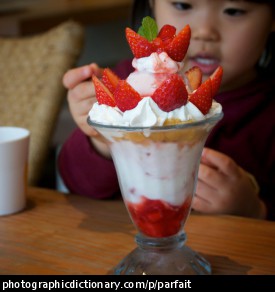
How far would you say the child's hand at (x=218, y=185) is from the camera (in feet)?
3.16

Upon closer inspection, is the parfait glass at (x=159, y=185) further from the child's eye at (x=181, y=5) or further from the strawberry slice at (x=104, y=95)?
the child's eye at (x=181, y=5)

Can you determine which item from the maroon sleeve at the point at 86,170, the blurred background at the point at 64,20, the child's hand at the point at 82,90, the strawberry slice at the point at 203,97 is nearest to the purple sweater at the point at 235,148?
the maroon sleeve at the point at 86,170

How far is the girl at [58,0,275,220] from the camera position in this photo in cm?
98

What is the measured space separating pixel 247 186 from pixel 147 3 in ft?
1.90

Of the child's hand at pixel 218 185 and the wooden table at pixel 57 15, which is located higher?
the wooden table at pixel 57 15

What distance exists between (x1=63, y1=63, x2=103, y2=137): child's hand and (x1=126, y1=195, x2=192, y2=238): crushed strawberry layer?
36 cm

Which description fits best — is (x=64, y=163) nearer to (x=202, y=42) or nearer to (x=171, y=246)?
(x=202, y=42)

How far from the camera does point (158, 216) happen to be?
0.70 meters

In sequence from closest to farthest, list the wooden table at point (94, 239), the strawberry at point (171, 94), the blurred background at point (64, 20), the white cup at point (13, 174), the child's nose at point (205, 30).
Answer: the strawberry at point (171, 94)
the wooden table at point (94, 239)
the white cup at point (13, 174)
the child's nose at point (205, 30)
the blurred background at point (64, 20)

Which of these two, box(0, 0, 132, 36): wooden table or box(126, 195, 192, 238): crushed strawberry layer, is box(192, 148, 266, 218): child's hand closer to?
box(126, 195, 192, 238): crushed strawberry layer

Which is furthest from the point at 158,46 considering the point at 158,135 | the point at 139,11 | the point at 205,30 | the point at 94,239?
the point at 139,11

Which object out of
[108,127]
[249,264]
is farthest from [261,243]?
[108,127]

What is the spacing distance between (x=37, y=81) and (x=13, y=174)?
0.53 m

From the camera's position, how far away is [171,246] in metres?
0.74
